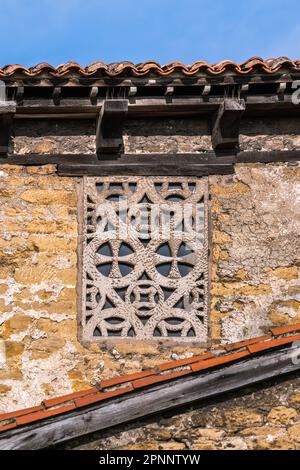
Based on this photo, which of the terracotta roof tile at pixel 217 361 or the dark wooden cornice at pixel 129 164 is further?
the dark wooden cornice at pixel 129 164

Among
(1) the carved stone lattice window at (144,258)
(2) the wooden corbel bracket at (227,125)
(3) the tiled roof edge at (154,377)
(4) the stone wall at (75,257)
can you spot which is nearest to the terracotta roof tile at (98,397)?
(3) the tiled roof edge at (154,377)

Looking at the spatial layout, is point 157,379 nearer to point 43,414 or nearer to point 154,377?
point 154,377

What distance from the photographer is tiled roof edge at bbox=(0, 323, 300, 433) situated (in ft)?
21.6

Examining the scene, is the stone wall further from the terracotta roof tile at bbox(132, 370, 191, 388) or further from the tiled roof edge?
the terracotta roof tile at bbox(132, 370, 191, 388)

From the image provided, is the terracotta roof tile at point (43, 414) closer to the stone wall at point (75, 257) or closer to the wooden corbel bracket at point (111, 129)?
the stone wall at point (75, 257)

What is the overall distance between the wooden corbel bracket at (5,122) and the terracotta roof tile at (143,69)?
0.84ft

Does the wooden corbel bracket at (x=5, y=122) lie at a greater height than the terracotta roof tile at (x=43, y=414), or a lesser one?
greater

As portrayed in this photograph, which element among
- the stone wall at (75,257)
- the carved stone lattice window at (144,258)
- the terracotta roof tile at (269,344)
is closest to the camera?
the terracotta roof tile at (269,344)

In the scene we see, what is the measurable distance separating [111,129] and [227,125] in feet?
3.20

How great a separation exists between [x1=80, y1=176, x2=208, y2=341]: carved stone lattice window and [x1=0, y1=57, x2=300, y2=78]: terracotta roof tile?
0.90 m

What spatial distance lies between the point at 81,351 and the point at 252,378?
96.2 inches

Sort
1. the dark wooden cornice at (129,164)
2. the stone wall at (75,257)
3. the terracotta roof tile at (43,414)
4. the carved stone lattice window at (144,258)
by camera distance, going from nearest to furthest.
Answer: the terracotta roof tile at (43,414) < the stone wall at (75,257) < the carved stone lattice window at (144,258) < the dark wooden cornice at (129,164)

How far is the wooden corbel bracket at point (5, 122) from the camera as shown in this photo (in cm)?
904

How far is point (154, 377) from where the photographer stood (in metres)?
6.75
